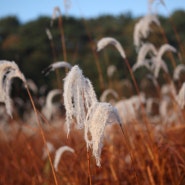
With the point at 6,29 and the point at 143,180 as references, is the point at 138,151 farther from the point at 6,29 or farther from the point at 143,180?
the point at 6,29

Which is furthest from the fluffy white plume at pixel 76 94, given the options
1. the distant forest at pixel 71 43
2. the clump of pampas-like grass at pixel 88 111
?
the distant forest at pixel 71 43

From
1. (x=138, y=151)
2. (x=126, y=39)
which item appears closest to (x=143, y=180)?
(x=138, y=151)

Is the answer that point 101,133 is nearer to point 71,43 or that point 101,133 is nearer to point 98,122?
point 98,122

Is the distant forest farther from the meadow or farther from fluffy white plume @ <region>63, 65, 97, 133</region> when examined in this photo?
fluffy white plume @ <region>63, 65, 97, 133</region>

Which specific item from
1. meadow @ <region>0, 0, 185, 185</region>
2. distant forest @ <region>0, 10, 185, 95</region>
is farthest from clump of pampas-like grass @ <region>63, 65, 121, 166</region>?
distant forest @ <region>0, 10, 185, 95</region>

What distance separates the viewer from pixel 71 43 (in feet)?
43.2

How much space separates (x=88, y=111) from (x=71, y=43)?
1248 cm

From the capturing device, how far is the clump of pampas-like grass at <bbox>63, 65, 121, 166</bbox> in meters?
0.80

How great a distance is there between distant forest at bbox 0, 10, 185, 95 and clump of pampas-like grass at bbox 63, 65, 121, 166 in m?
9.16

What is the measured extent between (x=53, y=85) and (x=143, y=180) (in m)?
9.75

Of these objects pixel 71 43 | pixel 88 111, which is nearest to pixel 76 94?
pixel 88 111

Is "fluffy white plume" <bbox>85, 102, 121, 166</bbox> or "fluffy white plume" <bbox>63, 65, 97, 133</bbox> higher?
A: "fluffy white plume" <bbox>63, 65, 97, 133</bbox>

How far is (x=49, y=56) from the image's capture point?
1384 centimetres

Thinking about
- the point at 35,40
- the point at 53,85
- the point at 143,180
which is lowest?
the point at 143,180
